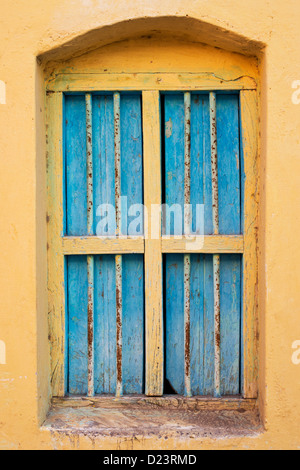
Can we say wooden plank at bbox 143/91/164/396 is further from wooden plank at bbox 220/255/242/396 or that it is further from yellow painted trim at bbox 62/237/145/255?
wooden plank at bbox 220/255/242/396

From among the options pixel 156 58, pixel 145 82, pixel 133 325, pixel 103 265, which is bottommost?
pixel 133 325

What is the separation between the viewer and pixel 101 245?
7.65 feet

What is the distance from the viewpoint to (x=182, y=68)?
231 centimetres

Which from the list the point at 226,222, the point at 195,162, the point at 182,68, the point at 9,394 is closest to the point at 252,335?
the point at 226,222

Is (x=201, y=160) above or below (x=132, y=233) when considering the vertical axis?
above

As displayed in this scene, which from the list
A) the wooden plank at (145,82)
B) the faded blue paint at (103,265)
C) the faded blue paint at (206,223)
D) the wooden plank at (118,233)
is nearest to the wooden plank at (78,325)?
the faded blue paint at (103,265)

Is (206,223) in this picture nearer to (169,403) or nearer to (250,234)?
(250,234)

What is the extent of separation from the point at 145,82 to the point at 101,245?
0.88 metres

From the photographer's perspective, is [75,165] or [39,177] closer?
[39,177]

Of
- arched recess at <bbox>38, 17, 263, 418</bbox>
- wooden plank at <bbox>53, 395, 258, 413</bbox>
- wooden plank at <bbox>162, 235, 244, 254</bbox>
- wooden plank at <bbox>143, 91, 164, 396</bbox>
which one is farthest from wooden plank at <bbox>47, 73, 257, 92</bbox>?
wooden plank at <bbox>53, 395, 258, 413</bbox>

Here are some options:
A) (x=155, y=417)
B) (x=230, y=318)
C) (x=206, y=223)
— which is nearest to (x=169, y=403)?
(x=155, y=417)

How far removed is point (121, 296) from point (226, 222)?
2.25ft

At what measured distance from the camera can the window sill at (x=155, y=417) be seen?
86.7 inches

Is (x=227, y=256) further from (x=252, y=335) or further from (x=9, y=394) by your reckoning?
(x=9, y=394)
